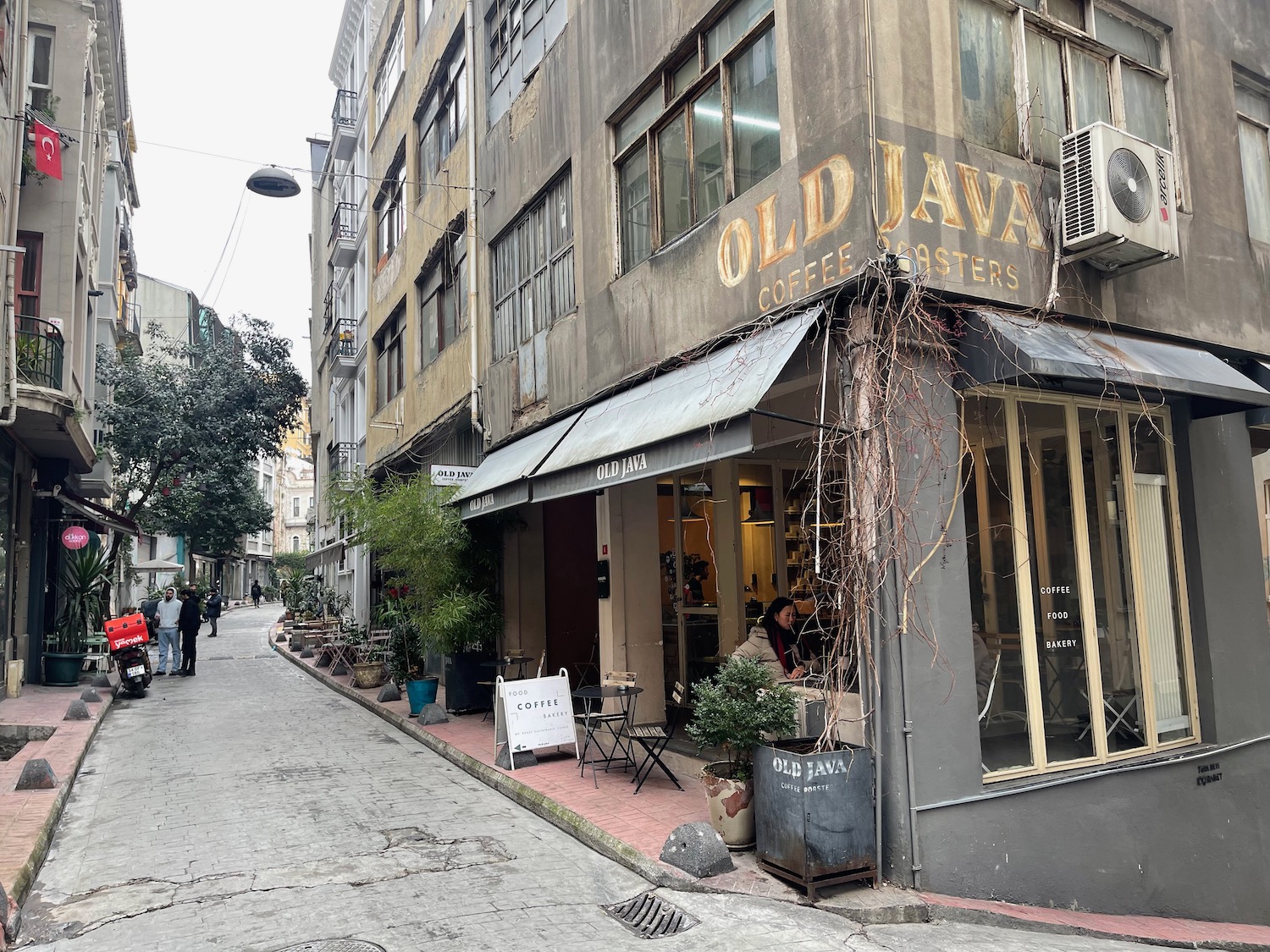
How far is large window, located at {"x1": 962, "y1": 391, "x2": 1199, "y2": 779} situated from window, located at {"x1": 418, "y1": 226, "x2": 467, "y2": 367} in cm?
1016

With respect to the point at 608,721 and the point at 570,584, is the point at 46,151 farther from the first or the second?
the point at 608,721

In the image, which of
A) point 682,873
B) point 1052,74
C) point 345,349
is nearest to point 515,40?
point 1052,74

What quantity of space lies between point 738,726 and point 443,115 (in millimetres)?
14264

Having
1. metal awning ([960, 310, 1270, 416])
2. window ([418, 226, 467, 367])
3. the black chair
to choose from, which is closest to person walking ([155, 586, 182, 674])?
window ([418, 226, 467, 367])

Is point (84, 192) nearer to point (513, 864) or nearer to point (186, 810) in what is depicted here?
point (186, 810)

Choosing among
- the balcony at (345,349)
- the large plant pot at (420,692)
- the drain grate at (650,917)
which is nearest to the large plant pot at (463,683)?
the large plant pot at (420,692)

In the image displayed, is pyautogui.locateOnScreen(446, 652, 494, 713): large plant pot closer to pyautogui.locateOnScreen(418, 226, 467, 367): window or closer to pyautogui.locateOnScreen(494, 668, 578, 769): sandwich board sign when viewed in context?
pyautogui.locateOnScreen(494, 668, 578, 769): sandwich board sign

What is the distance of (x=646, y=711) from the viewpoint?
10375mm

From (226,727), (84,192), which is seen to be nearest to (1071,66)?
(226,727)

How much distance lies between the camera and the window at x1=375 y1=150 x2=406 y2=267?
20.2 meters

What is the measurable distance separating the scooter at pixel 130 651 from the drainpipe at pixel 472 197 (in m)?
7.52

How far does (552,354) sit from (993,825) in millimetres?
7507

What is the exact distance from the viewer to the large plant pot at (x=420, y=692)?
1292cm

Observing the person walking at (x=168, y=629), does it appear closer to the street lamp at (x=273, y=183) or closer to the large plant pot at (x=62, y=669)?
the large plant pot at (x=62, y=669)
